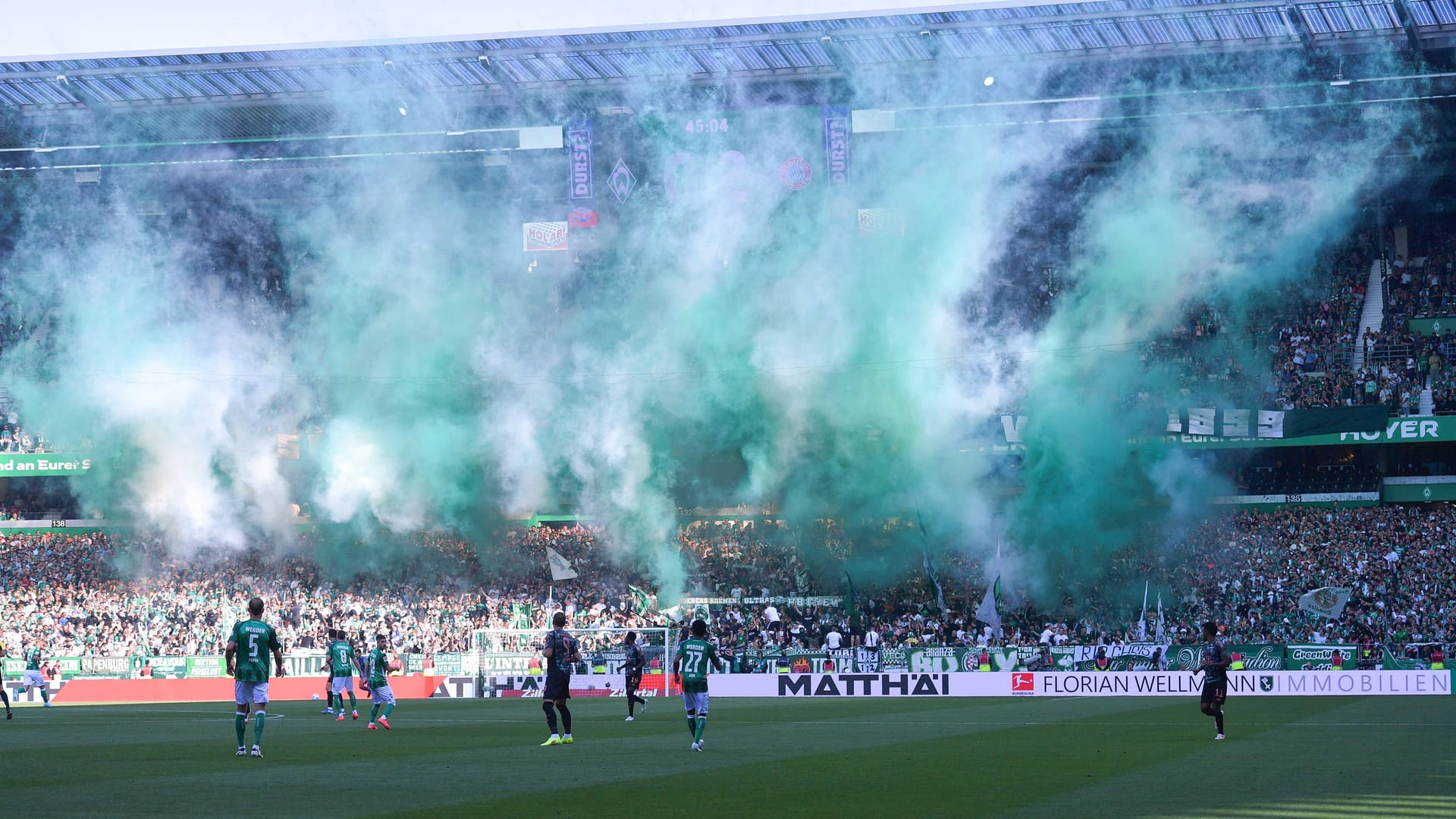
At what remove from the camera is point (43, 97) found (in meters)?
51.4

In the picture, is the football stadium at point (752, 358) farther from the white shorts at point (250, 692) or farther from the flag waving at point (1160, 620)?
the white shorts at point (250, 692)

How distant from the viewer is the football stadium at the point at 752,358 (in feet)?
145

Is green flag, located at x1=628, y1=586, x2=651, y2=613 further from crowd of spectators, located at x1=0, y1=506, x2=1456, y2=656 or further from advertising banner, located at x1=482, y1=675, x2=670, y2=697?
advertising banner, located at x1=482, y1=675, x2=670, y2=697

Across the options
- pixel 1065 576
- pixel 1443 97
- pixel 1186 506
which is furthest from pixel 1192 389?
pixel 1443 97

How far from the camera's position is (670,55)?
48.5m

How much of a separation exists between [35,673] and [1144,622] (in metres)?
32.1

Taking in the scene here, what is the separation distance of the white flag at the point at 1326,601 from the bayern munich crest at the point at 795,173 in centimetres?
2156

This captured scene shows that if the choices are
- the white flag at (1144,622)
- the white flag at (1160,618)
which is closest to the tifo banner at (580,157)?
the white flag at (1144,622)

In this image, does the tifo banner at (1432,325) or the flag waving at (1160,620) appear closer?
the flag waving at (1160,620)

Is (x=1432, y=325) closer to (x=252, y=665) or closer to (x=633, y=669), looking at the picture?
(x=633, y=669)

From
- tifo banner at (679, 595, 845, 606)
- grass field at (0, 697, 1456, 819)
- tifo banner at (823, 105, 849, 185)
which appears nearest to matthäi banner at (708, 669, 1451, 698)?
tifo banner at (679, 595, 845, 606)

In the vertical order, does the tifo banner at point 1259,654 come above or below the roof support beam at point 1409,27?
below

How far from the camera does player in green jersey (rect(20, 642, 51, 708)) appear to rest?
38156mm

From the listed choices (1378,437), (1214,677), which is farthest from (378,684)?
(1378,437)
